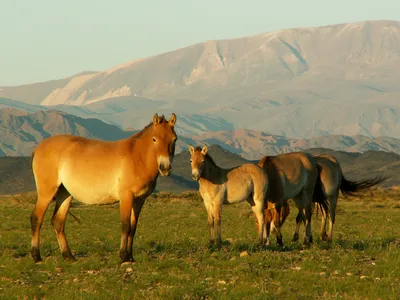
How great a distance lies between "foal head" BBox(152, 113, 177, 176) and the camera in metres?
15.3

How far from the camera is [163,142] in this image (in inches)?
616

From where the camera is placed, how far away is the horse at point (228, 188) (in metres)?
19.0

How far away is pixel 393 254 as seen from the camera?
17047 mm

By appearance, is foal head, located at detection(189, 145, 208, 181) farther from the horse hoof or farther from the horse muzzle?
the horse hoof

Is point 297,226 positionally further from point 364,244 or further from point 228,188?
point 228,188

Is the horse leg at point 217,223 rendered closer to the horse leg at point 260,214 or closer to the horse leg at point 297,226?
the horse leg at point 260,214

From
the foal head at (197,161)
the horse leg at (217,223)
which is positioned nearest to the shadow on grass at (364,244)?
the horse leg at (217,223)

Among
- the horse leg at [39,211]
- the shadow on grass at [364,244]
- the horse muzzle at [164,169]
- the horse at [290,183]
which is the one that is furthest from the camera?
the horse at [290,183]

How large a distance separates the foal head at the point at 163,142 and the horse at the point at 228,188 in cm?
311

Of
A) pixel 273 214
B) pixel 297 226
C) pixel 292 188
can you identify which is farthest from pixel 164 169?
pixel 297 226

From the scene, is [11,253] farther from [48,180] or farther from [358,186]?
[358,186]

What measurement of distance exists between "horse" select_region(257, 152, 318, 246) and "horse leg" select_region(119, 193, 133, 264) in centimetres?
507

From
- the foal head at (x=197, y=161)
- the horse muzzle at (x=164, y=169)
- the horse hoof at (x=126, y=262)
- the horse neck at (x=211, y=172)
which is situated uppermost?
the horse muzzle at (x=164, y=169)

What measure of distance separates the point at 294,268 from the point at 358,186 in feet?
31.0
